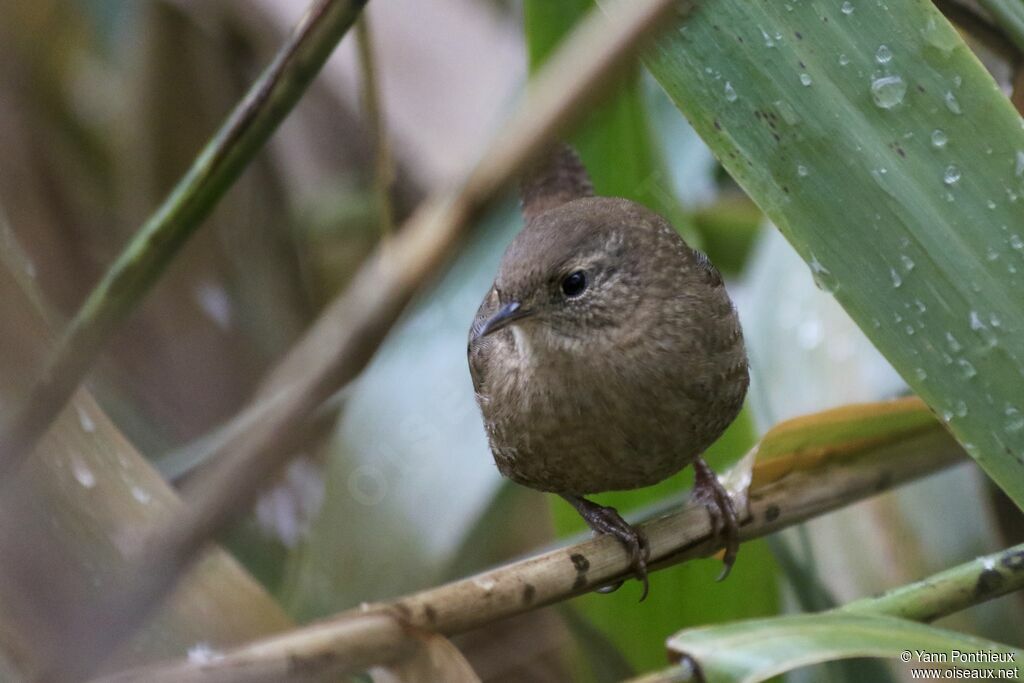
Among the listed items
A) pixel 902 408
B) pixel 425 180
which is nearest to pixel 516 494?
pixel 902 408

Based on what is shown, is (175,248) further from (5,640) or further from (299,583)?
(299,583)

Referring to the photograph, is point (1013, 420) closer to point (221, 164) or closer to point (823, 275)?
point (823, 275)

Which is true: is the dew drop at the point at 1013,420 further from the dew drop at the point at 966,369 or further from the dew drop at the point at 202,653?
the dew drop at the point at 202,653

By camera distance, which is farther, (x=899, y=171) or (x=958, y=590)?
(x=958, y=590)

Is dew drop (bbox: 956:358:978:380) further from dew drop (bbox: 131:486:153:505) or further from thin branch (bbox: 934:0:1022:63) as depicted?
dew drop (bbox: 131:486:153:505)

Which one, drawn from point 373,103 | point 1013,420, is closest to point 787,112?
point 1013,420
